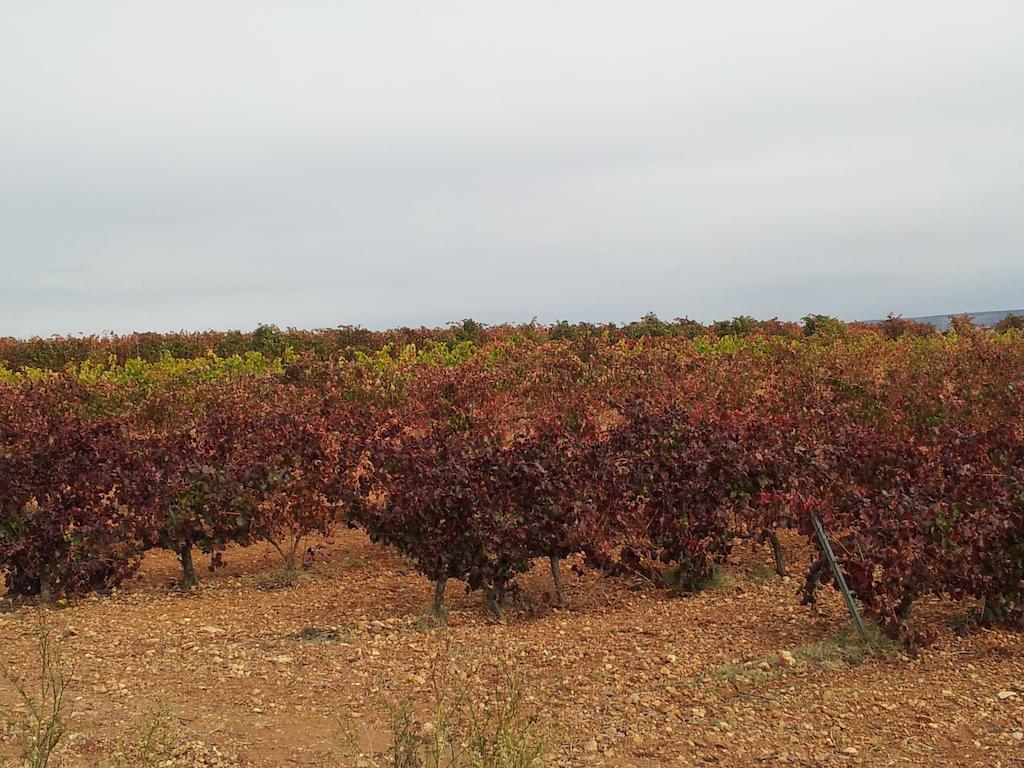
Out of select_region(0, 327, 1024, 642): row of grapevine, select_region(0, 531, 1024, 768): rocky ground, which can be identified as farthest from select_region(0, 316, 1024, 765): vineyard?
select_region(0, 531, 1024, 768): rocky ground

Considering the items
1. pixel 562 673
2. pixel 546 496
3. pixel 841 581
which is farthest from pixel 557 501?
pixel 841 581

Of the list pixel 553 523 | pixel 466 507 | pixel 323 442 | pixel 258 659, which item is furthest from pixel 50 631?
pixel 553 523

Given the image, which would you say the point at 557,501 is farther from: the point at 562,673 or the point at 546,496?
A: the point at 562,673

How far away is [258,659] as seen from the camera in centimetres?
433

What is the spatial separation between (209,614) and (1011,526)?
416 cm

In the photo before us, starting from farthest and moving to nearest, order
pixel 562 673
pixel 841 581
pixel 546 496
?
pixel 546 496 < pixel 841 581 < pixel 562 673

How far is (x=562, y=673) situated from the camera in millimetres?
4066

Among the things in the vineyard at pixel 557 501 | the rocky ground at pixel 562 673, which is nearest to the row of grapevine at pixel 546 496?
the vineyard at pixel 557 501

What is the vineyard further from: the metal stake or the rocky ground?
the rocky ground

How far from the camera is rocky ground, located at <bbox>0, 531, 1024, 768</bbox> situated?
327 centimetres

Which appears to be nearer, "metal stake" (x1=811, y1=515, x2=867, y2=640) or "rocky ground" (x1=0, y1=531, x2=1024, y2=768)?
"rocky ground" (x1=0, y1=531, x2=1024, y2=768)

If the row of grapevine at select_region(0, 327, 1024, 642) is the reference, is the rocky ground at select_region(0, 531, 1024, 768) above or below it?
below

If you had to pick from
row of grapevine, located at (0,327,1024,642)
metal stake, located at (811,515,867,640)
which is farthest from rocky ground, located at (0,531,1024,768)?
row of grapevine, located at (0,327,1024,642)

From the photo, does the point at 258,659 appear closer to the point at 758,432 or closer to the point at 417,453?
the point at 417,453
